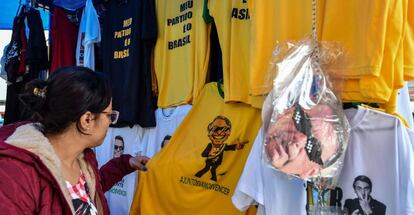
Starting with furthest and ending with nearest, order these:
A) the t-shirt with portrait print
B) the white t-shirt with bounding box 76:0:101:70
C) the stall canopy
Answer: the stall canopy, the white t-shirt with bounding box 76:0:101:70, the t-shirt with portrait print

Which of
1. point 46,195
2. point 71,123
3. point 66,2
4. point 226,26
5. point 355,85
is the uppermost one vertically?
point 66,2

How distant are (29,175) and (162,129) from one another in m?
1.04

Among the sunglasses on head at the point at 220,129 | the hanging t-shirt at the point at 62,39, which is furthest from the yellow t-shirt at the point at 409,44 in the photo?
the hanging t-shirt at the point at 62,39

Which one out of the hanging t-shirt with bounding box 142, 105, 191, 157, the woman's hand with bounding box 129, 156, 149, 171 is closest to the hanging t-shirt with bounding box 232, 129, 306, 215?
the woman's hand with bounding box 129, 156, 149, 171

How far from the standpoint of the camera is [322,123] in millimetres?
995

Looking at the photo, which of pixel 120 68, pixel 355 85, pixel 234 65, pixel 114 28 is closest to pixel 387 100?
pixel 355 85

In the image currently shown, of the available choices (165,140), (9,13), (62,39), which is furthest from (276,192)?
(9,13)

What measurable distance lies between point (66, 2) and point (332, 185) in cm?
222

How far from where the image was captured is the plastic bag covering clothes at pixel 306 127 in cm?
99

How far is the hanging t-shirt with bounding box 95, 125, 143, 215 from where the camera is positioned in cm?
226

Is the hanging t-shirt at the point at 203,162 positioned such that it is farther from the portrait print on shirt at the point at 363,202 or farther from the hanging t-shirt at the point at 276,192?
the portrait print on shirt at the point at 363,202

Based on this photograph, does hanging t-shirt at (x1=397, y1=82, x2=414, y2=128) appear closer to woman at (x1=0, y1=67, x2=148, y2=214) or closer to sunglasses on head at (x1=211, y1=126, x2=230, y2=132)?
sunglasses on head at (x1=211, y1=126, x2=230, y2=132)

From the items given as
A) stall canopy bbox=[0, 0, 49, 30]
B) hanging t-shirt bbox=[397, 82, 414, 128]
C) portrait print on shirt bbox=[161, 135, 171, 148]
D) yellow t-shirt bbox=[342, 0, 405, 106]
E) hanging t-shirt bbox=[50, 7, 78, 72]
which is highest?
stall canopy bbox=[0, 0, 49, 30]

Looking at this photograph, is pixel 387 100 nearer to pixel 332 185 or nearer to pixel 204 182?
pixel 332 185
